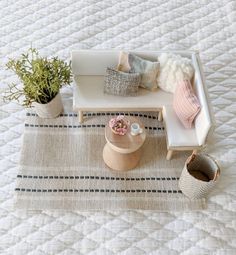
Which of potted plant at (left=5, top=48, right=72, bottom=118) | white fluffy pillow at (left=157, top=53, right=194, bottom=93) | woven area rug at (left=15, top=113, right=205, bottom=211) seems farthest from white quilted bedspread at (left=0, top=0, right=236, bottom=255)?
white fluffy pillow at (left=157, top=53, right=194, bottom=93)

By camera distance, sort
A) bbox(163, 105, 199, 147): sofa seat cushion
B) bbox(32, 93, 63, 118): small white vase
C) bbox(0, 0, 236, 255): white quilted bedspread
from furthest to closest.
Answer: bbox(32, 93, 63, 118): small white vase → bbox(163, 105, 199, 147): sofa seat cushion → bbox(0, 0, 236, 255): white quilted bedspread

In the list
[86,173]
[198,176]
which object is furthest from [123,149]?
[198,176]

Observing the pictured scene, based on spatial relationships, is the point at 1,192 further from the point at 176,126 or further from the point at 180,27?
the point at 180,27

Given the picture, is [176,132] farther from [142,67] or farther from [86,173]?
[86,173]

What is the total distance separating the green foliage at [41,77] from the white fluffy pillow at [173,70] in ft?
1.39

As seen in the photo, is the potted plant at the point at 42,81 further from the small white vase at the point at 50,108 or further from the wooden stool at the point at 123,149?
the wooden stool at the point at 123,149

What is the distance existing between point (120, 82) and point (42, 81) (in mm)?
348

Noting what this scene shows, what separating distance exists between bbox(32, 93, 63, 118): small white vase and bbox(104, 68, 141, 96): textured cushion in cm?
24

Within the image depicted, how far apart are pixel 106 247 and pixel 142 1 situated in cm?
141

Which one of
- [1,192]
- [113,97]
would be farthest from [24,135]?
[113,97]

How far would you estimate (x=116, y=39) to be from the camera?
2035 mm

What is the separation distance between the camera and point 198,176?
162 centimetres

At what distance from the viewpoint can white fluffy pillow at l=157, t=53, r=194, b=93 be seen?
66.2 inches

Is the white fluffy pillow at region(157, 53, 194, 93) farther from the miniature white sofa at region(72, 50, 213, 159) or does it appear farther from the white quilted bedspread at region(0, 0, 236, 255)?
the white quilted bedspread at region(0, 0, 236, 255)
